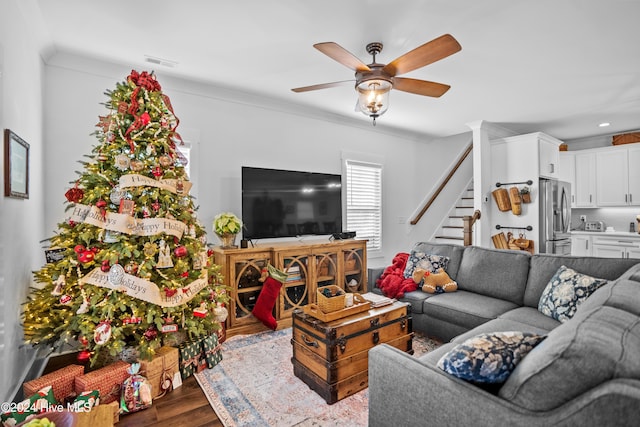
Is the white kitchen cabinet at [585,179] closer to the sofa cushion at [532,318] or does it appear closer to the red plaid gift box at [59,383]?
the sofa cushion at [532,318]

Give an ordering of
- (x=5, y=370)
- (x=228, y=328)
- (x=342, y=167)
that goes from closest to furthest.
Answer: (x=5, y=370), (x=228, y=328), (x=342, y=167)

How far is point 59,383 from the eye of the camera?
6.28ft

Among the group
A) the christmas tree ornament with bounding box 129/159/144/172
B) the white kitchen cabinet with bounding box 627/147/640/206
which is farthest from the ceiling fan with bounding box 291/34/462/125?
the white kitchen cabinet with bounding box 627/147/640/206

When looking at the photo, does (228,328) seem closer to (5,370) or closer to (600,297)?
(5,370)

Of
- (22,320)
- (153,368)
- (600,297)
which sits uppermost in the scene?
(600,297)

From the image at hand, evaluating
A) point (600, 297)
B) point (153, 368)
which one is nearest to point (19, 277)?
point (153, 368)

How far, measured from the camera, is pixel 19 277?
2156 millimetres

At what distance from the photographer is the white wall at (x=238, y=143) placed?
2.79 m

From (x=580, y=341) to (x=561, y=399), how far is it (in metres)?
0.18

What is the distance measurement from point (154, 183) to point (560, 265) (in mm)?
3195

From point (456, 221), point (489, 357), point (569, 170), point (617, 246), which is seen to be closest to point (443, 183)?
point (456, 221)

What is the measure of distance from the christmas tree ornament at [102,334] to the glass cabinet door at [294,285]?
1656 mm

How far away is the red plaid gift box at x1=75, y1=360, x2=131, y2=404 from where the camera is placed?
1926 mm

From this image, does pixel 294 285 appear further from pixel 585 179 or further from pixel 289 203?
pixel 585 179
